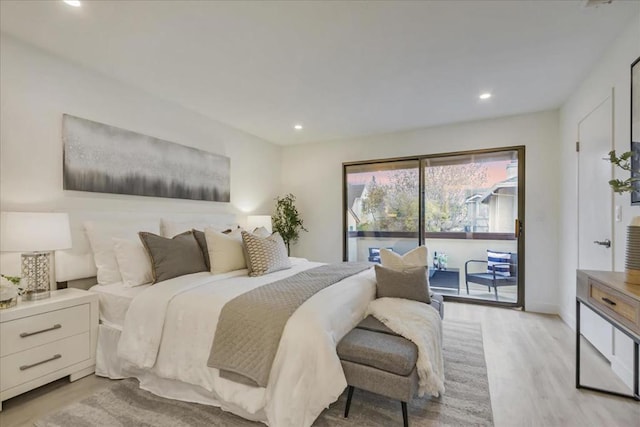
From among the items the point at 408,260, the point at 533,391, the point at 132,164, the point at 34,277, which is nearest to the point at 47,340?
the point at 34,277

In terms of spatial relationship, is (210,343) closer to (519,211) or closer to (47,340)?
(47,340)

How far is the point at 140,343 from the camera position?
2.05 metres

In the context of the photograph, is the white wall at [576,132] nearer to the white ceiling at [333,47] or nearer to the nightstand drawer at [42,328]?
the white ceiling at [333,47]

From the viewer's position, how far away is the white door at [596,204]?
2484 mm

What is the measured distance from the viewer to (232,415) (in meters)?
1.85

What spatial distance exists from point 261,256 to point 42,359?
1635 mm

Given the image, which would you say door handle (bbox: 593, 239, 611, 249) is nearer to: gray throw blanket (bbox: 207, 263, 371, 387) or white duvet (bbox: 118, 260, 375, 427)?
white duvet (bbox: 118, 260, 375, 427)

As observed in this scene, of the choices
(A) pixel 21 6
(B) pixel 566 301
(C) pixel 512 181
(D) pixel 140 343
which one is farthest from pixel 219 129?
(B) pixel 566 301

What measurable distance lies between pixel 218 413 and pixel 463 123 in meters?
4.41

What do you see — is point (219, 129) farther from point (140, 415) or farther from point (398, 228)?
point (140, 415)

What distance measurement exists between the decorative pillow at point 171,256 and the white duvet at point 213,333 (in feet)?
0.44

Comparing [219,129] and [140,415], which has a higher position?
[219,129]

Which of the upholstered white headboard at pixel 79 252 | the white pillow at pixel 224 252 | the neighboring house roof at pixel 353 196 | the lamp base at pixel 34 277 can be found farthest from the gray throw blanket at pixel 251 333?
the neighboring house roof at pixel 353 196

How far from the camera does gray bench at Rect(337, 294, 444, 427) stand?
1604 mm
